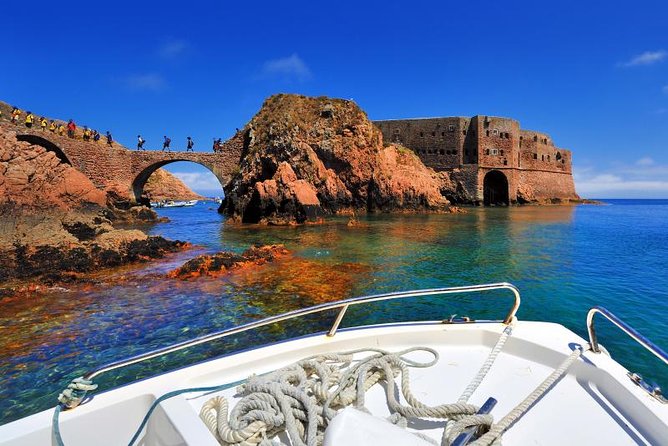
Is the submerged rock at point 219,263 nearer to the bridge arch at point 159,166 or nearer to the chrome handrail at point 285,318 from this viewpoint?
the chrome handrail at point 285,318

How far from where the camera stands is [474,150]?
49.7 m

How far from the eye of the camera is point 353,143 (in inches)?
1484

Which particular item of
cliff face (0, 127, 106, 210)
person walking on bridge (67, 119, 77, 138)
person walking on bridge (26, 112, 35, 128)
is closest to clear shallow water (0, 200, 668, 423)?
cliff face (0, 127, 106, 210)

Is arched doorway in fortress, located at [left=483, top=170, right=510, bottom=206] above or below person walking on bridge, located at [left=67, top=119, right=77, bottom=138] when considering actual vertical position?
below

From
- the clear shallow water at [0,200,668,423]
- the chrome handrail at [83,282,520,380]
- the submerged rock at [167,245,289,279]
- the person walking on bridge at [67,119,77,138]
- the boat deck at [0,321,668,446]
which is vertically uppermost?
the person walking on bridge at [67,119,77,138]

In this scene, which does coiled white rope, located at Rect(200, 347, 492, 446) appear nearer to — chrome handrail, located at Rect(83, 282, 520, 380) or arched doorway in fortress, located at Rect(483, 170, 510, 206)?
chrome handrail, located at Rect(83, 282, 520, 380)

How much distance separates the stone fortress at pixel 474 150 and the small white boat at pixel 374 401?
50.3m

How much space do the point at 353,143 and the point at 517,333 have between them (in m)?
35.5

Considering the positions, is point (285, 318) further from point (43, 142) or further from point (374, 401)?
point (43, 142)

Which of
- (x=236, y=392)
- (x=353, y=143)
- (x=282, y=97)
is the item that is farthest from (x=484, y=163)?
(x=236, y=392)

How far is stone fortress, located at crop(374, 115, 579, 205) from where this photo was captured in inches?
1959

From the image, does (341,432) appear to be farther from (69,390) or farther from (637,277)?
(637,277)

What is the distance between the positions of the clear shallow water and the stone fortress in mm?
34973

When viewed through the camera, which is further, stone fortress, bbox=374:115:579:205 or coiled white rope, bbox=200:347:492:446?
stone fortress, bbox=374:115:579:205
